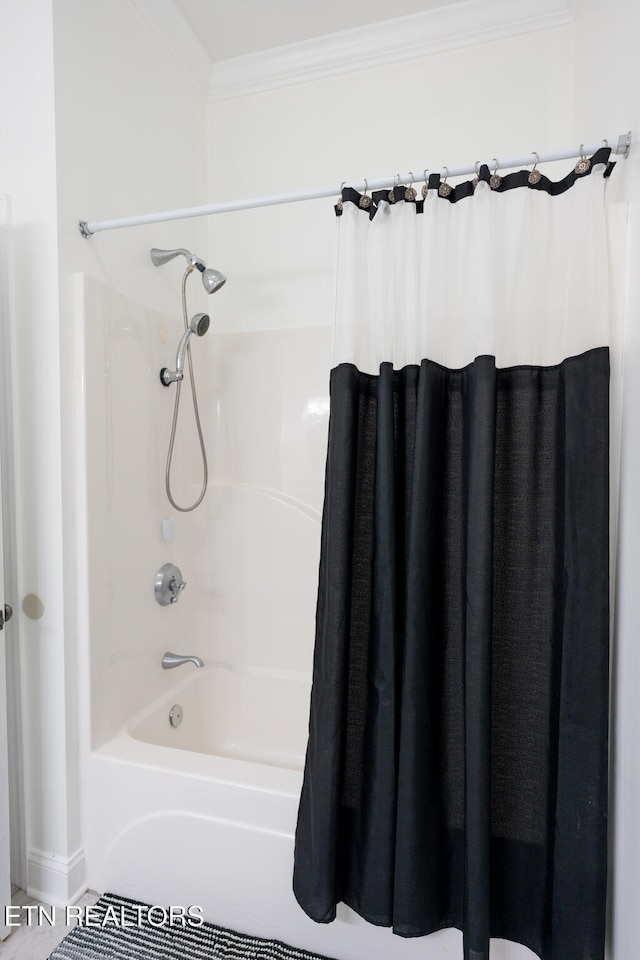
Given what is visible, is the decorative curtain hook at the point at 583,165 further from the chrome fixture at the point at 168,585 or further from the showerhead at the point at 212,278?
the chrome fixture at the point at 168,585

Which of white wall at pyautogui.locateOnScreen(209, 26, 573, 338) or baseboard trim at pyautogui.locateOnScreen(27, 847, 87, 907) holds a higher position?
white wall at pyautogui.locateOnScreen(209, 26, 573, 338)

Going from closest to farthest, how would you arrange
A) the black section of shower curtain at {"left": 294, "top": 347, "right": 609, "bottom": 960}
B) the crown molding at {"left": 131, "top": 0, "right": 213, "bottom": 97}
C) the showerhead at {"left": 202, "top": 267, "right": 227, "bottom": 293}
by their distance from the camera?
1. the black section of shower curtain at {"left": 294, "top": 347, "right": 609, "bottom": 960}
2. the showerhead at {"left": 202, "top": 267, "right": 227, "bottom": 293}
3. the crown molding at {"left": 131, "top": 0, "right": 213, "bottom": 97}

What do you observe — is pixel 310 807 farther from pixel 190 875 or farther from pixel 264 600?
pixel 264 600

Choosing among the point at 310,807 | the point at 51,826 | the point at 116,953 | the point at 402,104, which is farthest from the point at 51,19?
the point at 116,953

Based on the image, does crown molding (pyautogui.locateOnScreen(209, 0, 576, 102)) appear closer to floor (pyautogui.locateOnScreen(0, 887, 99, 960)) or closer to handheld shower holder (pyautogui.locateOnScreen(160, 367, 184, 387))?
handheld shower holder (pyautogui.locateOnScreen(160, 367, 184, 387))

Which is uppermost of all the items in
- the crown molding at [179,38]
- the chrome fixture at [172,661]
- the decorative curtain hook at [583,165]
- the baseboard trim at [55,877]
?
the crown molding at [179,38]

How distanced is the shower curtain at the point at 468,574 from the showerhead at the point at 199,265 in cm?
61

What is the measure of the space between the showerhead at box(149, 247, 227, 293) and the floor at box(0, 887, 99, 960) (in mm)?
1865

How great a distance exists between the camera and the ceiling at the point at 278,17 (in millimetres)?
1872

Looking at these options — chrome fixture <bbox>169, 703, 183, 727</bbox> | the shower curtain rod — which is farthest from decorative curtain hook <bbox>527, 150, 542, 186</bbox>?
chrome fixture <bbox>169, 703, 183, 727</bbox>

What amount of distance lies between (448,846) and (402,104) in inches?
94.1

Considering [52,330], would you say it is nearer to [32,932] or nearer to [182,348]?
[182,348]

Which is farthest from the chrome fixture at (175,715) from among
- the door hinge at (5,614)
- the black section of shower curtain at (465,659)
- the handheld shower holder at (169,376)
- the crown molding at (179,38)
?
the crown molding at (179,38)

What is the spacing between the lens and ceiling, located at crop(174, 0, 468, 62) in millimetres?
1872
